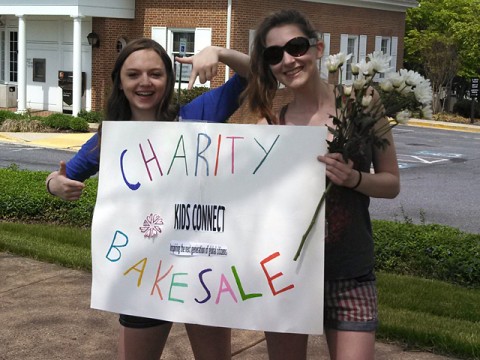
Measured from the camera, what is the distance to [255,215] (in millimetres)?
2719

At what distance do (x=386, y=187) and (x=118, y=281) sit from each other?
1.05 metres

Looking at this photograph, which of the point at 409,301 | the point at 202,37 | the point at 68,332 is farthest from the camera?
the point at 202,37

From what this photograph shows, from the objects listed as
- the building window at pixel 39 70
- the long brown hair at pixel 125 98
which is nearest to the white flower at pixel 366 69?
the long brown hair at pixel 125 98

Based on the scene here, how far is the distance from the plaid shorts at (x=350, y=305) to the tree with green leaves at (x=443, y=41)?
2682 cm

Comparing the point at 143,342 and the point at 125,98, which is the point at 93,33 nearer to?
the point at 125,98

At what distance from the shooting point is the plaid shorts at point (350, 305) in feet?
8.76

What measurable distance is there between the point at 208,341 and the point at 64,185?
0.83m

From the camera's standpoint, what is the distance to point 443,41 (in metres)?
29.3

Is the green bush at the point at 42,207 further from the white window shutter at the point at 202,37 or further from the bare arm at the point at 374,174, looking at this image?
the white window shutter at the point at 202,37

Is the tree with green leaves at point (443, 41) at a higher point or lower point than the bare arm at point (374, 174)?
higher

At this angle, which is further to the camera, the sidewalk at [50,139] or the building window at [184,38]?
the building window at [184,38]

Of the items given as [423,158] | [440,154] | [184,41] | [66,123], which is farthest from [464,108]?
[66,123]

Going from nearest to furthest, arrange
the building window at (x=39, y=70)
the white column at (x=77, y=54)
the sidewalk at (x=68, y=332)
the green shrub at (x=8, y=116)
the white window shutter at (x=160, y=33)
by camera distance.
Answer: the sidewalk at (x=68, y=332) < the green shrub at (x=8, y=116) < the white column at (x=77, y=54) < the white window shutter at (x=160, y=33) < the building window at (x=39, y=70)

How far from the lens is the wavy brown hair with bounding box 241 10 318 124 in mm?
2756
